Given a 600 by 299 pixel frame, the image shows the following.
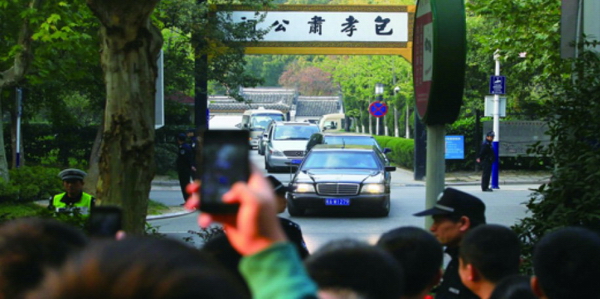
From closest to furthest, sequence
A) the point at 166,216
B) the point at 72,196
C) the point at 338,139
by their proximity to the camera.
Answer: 1. the point at 72,196
2. the point at 166,216
3. the point at 338,139

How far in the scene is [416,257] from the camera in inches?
122

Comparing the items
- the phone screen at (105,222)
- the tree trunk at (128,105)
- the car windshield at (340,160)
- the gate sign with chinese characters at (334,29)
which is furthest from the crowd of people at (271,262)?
the gate sign with chinese characters at (334,29)

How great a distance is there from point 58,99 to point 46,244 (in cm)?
2260

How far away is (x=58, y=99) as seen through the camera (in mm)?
23562

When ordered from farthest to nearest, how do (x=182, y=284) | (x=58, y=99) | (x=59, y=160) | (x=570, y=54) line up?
(x=59, y=160)
(x=58, y=99)
(x=570, y=54)
(x=182, y=284)

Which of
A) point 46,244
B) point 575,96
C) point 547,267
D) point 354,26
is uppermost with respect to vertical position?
point 354,26

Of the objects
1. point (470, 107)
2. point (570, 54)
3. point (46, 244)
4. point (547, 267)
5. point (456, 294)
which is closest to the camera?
point (46, 244)

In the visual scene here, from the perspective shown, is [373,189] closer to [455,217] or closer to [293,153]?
[455,217]

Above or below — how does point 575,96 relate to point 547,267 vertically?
above

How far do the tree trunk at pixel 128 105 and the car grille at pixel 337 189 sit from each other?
9.39 meters

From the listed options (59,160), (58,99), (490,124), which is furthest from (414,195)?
A: (59,160)

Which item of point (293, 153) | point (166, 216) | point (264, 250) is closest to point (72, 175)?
point (264, 250)

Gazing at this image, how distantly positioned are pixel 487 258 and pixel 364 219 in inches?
478

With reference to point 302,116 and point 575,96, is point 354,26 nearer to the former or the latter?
point 575,96
